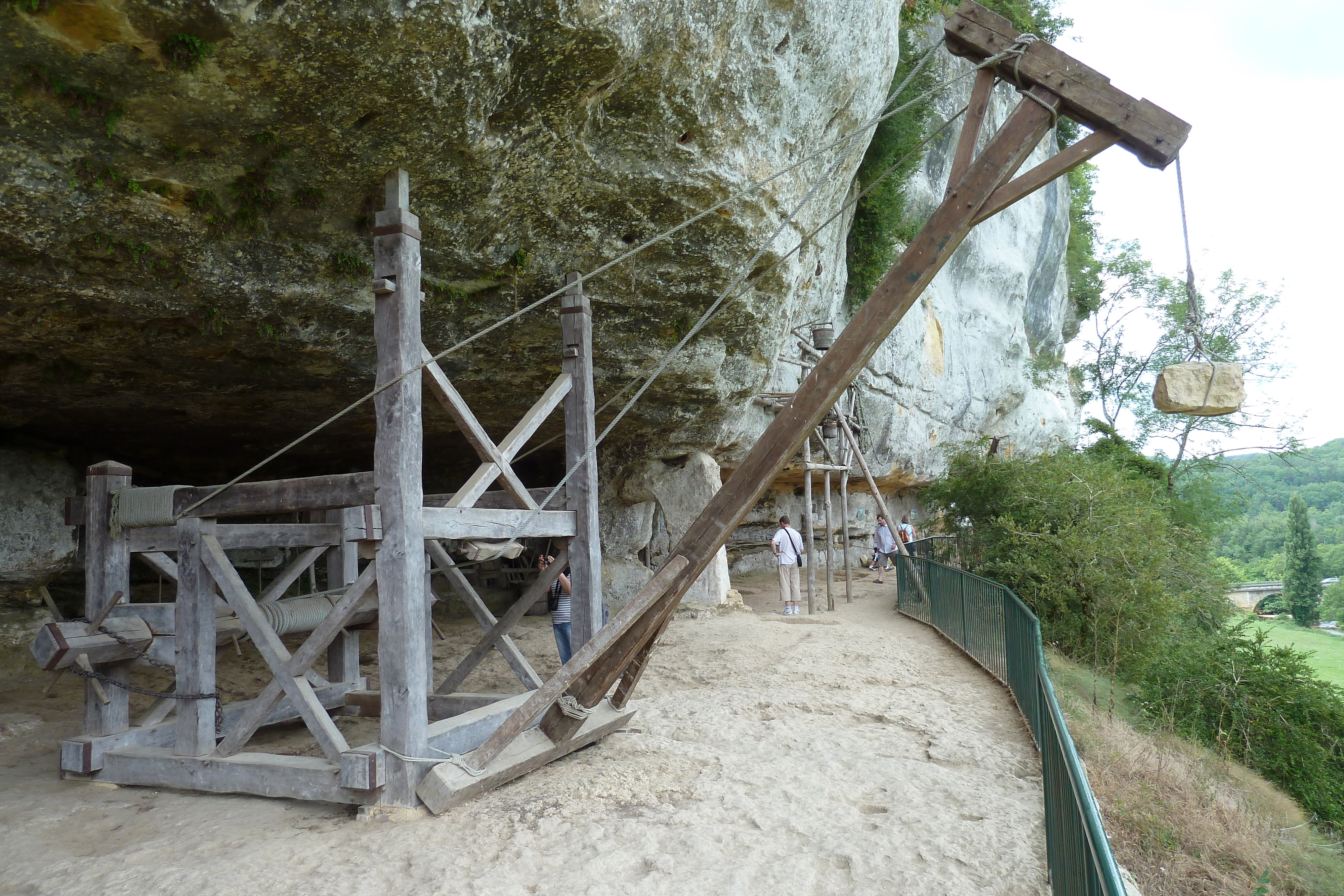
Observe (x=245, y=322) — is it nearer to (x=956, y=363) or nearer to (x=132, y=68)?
(x=132, y=68)

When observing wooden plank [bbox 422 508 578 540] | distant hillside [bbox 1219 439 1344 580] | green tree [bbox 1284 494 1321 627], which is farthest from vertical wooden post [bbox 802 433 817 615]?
distant hillside [bbox 1219 439 1344 580]

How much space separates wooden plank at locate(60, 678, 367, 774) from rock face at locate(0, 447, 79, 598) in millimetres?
4587

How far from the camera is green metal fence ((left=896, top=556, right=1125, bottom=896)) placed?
2590mm

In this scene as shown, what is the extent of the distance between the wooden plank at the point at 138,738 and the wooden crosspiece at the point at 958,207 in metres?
2.35

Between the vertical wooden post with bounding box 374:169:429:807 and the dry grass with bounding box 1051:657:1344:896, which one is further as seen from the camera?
the dry grass with bounding box 1051:657:1344:896

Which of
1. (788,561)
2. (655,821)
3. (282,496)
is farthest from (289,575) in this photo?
(788,561)

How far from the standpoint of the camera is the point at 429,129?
4750 mm

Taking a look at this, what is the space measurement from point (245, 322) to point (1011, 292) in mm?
21504

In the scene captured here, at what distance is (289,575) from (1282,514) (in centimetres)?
7599

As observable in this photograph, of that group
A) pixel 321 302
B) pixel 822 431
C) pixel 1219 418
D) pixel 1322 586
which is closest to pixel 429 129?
pixel 321 302

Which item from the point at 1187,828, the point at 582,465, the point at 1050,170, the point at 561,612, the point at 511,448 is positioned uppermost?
the point at 1050,170

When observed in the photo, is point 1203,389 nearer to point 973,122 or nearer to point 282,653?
point 973,122

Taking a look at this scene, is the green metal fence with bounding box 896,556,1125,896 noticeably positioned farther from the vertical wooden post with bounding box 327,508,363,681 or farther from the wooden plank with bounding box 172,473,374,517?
the vertical wooden post with bounding box 327,508,363,681

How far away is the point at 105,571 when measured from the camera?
217 inches
